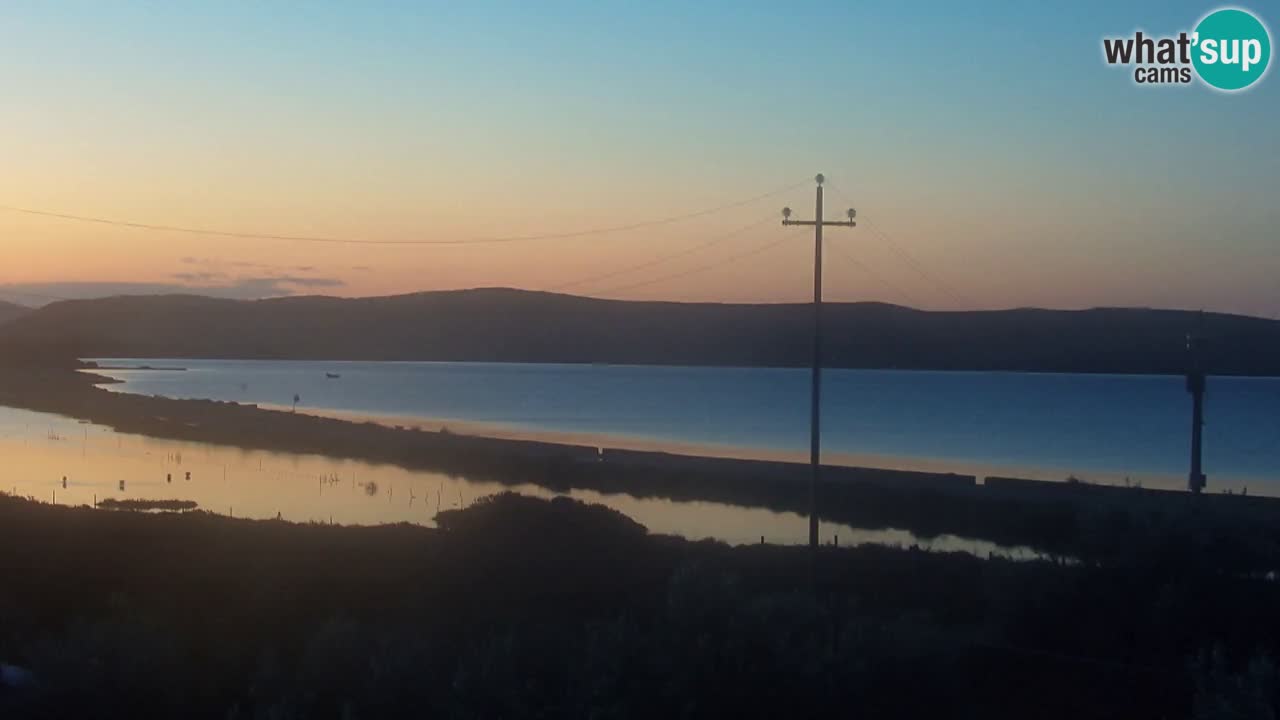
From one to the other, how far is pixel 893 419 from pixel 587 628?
9935 cm

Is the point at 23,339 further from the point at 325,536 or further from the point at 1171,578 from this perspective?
the point at 1171,578

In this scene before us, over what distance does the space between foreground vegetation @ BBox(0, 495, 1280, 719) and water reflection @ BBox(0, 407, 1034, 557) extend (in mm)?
8290

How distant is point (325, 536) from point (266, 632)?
16146 mm

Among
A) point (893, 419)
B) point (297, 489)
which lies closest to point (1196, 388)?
point (297, 489)

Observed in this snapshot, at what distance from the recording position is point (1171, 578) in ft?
61.5

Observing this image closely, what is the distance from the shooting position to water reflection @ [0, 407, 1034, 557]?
40.2m

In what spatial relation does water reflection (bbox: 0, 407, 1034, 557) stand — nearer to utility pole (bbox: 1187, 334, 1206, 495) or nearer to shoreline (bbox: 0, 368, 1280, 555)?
shoreline (bbox: 0, 368, 1280, 555)

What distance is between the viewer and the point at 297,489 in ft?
164

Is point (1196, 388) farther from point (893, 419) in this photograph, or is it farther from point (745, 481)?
point (893, 419)

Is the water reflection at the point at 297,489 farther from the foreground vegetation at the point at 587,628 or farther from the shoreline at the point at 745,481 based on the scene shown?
the foreground vegetation at the point at 587,628

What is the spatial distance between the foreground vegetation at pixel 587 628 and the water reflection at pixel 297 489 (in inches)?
326

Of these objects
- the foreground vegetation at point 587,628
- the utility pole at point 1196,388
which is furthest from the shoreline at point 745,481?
the foreground vegetation at point 587,628

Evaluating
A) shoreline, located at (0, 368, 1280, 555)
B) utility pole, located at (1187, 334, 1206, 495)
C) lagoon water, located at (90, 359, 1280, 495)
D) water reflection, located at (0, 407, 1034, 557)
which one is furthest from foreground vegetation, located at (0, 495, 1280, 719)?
lagoon water, located at (90, 359, 1280, 495)

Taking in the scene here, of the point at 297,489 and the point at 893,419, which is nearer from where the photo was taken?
the point at 297,489
